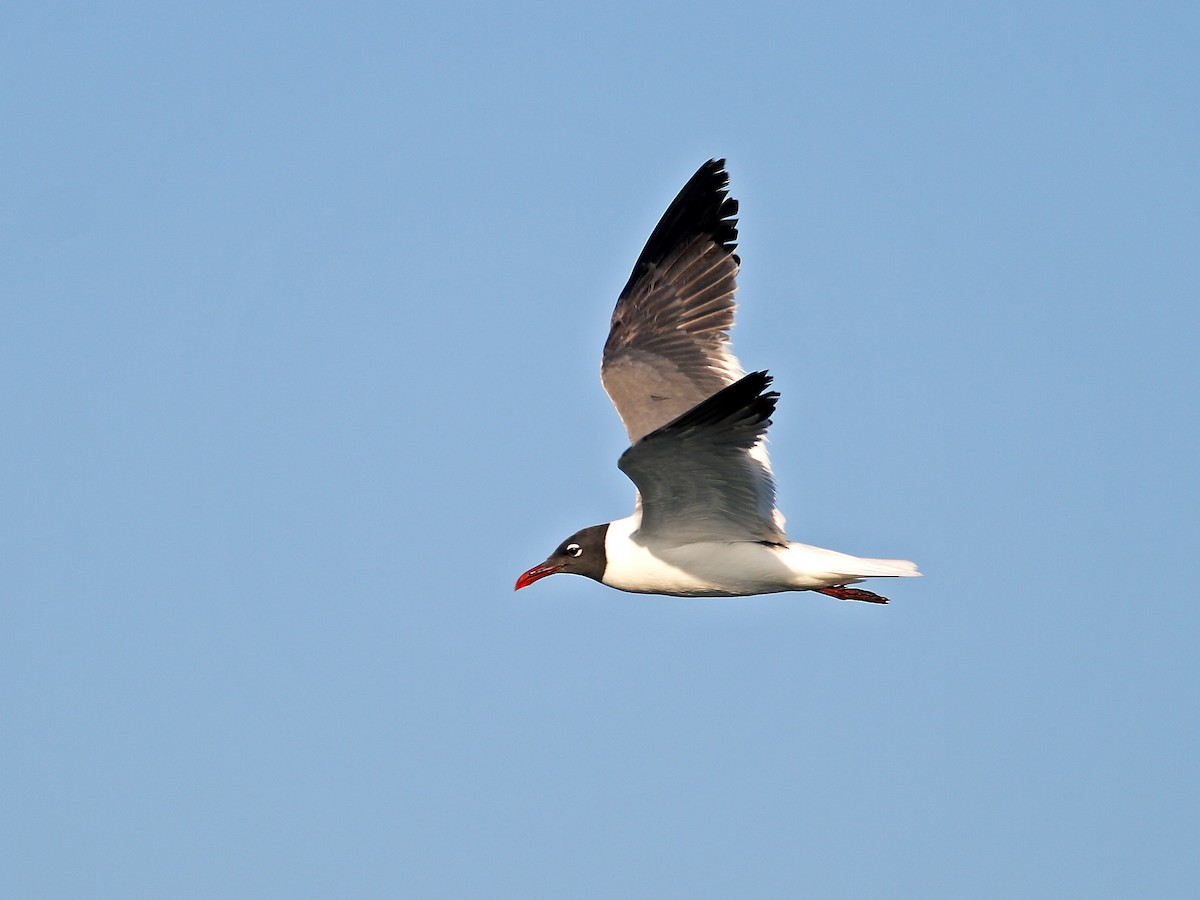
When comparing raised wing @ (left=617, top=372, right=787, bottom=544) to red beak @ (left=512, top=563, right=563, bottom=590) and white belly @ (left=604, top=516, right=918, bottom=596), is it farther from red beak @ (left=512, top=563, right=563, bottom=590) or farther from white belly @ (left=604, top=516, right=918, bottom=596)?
red beak @ (left=512, top=563, right=563, bottom=590)

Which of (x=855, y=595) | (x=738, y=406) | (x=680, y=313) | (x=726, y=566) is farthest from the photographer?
(x=680, y=313)

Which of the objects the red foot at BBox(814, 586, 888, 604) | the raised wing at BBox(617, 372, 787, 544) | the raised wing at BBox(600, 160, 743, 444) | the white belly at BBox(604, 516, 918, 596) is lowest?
the red foot at BBox(814, 586, 888, 604)

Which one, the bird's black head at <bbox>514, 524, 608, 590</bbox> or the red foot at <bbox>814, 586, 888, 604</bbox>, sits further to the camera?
the red foot at <bbox>814, 586, 888, 604</bbox>

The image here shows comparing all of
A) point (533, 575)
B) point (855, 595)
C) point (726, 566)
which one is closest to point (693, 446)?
point (726, 566)

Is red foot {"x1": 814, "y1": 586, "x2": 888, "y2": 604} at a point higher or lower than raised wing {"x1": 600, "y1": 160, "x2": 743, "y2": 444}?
lower

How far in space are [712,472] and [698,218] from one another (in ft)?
16.1

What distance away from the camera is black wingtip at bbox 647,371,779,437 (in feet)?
34.6

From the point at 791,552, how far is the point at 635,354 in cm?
340

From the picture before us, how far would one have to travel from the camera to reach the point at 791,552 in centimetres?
1269

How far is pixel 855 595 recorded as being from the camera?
14141mm

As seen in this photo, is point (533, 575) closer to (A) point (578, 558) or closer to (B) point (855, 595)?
(A) point (578, 558)

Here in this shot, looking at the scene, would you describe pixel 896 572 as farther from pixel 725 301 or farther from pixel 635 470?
pixel 725 301

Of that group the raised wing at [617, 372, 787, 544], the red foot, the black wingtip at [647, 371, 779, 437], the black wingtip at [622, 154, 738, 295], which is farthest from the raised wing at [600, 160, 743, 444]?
the black wingtip at [647, 371, 779, 437]

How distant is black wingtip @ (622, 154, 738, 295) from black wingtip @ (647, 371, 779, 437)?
17.3 ft
